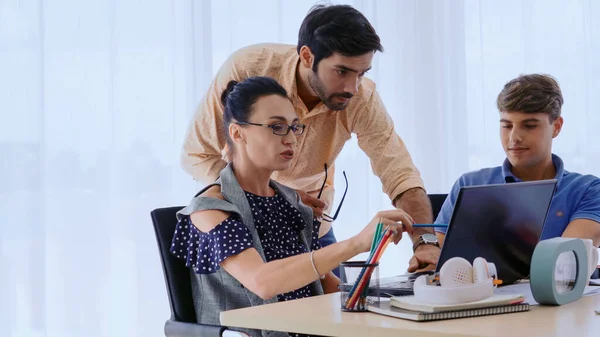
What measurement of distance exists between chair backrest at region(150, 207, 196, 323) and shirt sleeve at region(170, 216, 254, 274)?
0.08 feet

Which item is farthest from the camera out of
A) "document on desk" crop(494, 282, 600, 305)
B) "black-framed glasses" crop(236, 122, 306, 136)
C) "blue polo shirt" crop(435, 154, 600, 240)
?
"blue polo shirt" crop(435, 154, 600, 240)

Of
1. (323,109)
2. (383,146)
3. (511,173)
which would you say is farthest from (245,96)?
(511,173)

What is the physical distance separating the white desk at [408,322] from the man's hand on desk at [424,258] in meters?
0.47

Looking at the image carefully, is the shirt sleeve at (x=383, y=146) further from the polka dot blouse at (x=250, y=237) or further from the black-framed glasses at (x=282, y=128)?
the black-framed glasses at (x=282, y=128)

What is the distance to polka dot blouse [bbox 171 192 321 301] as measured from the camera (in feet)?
5.51

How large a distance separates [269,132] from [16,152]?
1.15 metres

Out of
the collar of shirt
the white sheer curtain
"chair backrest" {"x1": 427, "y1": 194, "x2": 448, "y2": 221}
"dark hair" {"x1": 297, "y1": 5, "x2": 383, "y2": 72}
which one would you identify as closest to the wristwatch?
the collar of shirt

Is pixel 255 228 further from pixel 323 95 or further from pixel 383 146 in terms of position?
pixel 383 146

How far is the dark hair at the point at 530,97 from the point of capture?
214 centimetres

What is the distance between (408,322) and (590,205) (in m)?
1.04

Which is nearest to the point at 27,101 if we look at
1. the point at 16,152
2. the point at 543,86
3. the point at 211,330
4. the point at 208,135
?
the point at 16,152

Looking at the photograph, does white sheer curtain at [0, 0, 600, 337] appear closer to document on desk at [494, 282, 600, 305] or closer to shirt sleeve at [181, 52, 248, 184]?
shirt sleeve at [181, 52, 248, 184]

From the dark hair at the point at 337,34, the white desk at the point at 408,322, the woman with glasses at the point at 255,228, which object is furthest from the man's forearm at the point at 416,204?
the white desk at the point at 408,322

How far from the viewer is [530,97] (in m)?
2.14
